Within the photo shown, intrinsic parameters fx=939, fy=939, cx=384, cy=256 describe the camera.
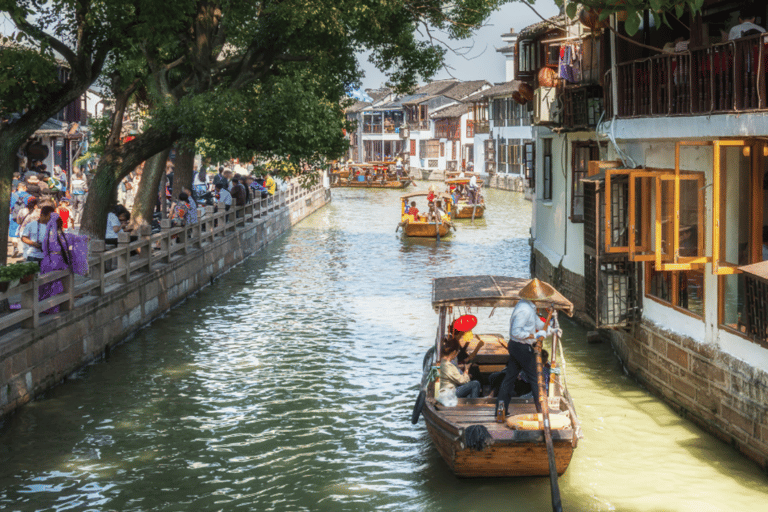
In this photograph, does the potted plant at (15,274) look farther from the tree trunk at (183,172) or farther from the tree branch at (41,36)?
the tree trunk at (183,172)

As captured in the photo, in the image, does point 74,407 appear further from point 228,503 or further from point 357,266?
point 357,266

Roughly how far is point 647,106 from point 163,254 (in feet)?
36.6

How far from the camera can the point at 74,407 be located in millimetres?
13102

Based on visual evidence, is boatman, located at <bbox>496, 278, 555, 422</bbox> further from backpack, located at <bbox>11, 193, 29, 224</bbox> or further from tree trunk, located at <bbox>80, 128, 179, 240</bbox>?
backpack, located at <bbox>11, 193, 29, 224</bbox>

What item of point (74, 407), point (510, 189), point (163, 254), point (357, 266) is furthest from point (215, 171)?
point (74, 407)

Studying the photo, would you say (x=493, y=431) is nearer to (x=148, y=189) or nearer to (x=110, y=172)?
(x=110, y=172)

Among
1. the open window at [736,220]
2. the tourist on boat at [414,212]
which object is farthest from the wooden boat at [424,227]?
the open window at [736,220]

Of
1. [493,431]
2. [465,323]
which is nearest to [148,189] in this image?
[465,323]

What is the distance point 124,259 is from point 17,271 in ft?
17.0

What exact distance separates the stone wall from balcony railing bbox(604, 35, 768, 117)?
293cm

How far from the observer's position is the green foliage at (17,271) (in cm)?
1191

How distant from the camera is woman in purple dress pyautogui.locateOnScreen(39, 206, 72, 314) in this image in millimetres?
14156

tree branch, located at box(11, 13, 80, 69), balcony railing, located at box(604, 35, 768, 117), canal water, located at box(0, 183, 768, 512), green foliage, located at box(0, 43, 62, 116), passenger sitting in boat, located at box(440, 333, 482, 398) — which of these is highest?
tree branch, located at box(11, 13, 80, 69)

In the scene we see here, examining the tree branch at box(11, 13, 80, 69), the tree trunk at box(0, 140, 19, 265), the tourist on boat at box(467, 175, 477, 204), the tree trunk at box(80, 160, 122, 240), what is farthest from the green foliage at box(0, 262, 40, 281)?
the tourist on boat at box(467, 175, 477, 204)
